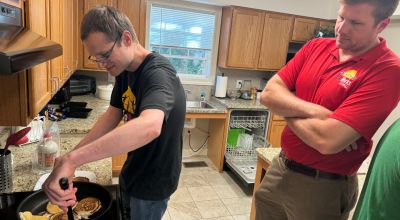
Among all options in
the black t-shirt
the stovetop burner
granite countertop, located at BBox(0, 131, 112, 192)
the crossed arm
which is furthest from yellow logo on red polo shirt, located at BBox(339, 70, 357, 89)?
granite countertop, located at BBox(0, 131, 112, 192)

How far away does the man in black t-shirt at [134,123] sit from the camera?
0.81m

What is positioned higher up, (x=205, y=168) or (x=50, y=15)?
(x=50, y=15)

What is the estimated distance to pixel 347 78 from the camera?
120cm

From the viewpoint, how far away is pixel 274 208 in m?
1.47

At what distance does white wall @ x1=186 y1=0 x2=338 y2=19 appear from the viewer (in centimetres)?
376

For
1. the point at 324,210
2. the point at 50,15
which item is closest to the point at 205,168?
the point at 324,210

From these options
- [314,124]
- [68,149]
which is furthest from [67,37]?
[314,124]

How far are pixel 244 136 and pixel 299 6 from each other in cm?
204

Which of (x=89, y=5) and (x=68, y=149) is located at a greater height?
(x=89, y=5)

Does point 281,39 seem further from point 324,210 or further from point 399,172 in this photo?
point 399,172

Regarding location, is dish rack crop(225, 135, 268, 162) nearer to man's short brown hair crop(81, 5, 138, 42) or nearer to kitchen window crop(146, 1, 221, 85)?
kitchen window crop(146, 1, 221, 85)

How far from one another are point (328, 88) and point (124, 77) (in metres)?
0.93

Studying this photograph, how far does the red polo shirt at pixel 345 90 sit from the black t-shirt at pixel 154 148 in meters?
0.58

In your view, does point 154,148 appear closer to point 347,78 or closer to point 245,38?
point 347,78
